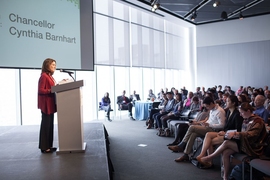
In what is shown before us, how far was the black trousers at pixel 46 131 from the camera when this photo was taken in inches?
115

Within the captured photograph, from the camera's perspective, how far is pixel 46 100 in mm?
2885

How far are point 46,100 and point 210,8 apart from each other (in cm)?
1054

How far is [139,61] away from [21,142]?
8.40 meters

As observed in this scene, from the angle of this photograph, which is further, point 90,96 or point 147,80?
point 147,80

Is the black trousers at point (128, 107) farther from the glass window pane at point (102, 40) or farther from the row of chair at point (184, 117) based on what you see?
the row of chair at point (184, 117)

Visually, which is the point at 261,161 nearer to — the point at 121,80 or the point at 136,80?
the point at 121,80

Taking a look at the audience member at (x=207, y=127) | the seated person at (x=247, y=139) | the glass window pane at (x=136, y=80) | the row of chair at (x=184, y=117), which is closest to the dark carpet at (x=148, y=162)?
the audience member at (x=207, y=127)

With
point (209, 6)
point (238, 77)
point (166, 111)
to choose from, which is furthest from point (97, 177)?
point (238, 77)

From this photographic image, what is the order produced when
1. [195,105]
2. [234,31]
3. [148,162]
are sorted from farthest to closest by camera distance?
[234,31] → [195,105] → [148,162]

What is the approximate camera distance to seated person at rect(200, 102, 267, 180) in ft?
9.88

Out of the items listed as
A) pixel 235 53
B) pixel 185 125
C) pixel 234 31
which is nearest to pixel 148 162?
pixel 185 125

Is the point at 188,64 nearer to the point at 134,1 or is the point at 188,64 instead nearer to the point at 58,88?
the point at 134,1

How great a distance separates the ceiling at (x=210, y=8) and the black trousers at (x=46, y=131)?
8039 millimetres

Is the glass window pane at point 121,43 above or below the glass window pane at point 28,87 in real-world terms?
above
